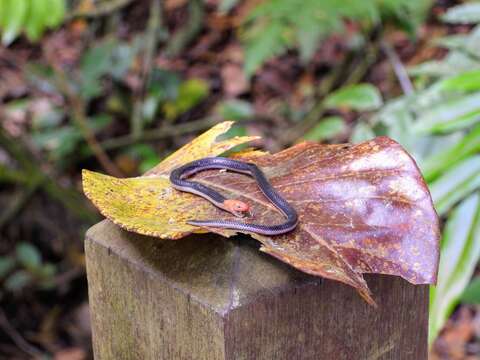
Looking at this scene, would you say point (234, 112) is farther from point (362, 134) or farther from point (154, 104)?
point (362, 134)

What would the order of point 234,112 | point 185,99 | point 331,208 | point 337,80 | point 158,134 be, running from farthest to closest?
point 337,80, point 185,99, point 158,134, point 234,112, point 331,208

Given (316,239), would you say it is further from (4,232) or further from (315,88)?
(315,88)

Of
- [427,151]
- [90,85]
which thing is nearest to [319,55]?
[90,85]

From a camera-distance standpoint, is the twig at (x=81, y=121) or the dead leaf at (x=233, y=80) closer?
the twig at (x=81, y=121)

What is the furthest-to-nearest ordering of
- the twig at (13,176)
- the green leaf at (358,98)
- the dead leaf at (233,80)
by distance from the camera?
1. the dead leaf at (233,80)
2. the twig at (13,176)
3. the green leaf at (358,98)

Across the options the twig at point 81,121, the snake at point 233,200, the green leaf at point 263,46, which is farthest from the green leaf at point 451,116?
the twig at point 81,121

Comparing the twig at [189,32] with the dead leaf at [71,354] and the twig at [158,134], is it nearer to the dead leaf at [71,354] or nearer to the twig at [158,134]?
the twig at [158,134]

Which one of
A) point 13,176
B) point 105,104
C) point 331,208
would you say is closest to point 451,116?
point 331,208

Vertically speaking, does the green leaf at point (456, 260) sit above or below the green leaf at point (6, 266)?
above
